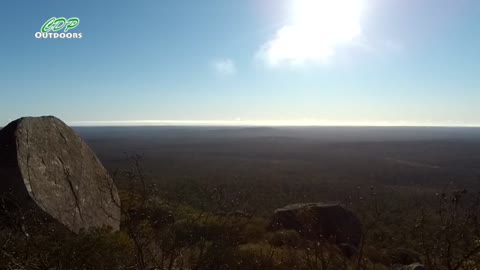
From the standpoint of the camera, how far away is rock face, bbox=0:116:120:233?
8227 mm

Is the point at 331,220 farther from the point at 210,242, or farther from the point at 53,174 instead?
the point at 53,174

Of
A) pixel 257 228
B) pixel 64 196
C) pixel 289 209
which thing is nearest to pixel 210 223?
pixel 257 228

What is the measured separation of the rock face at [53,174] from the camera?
27.0 ft

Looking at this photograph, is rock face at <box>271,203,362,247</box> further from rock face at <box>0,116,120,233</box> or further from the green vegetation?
rock face at <box>0,116,120,233</box>

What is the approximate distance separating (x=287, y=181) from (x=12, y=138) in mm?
51099

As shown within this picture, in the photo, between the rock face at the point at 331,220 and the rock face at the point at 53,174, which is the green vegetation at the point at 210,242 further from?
the rock face at the point at 331,220

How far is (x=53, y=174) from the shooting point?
9.07m

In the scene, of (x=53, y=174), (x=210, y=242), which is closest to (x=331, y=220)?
(x=210, y=242)

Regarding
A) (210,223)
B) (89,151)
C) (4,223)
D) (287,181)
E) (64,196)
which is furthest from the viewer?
(287,181)

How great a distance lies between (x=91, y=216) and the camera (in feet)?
31.0

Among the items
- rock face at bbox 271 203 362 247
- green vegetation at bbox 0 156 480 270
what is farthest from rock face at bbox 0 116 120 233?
rock face at bbox 271 203 362 247

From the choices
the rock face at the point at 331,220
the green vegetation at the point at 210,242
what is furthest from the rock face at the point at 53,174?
the rock face at the point at 331,220

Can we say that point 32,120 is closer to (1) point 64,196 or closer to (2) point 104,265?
(1) point 64,196

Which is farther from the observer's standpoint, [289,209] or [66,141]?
[289,209]
